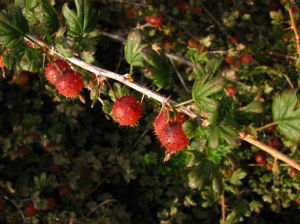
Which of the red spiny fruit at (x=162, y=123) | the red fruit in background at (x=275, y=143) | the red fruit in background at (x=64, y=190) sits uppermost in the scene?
the red spiny fruit at (x=162, y=123)

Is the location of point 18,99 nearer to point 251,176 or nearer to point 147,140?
point 147,140

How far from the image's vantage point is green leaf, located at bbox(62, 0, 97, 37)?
182cm

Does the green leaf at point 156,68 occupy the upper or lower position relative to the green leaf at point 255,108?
upper

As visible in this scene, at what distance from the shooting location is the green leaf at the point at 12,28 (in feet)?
5.64

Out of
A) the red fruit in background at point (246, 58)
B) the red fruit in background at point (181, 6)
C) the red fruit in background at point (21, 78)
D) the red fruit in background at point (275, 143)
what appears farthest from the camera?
the red fruit in background at point (181, 6)

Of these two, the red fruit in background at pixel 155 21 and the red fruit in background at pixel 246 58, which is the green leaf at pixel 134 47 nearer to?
the red fruit in background at pixel 155 21

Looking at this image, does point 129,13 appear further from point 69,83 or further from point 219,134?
point 219,134

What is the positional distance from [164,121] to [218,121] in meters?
0.28

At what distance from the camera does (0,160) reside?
3.24m

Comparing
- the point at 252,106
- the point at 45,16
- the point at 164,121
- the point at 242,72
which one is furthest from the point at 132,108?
the point at 242,72

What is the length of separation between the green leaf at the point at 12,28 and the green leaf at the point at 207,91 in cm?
103

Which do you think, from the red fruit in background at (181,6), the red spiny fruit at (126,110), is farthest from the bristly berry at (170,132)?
the red fruit in background at (181,6)

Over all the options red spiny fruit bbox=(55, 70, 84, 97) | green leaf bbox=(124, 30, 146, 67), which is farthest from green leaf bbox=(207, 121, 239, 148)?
red spiny fruit bbox=(55, 70, 84, 97)

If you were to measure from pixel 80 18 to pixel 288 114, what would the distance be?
51.6 inches
